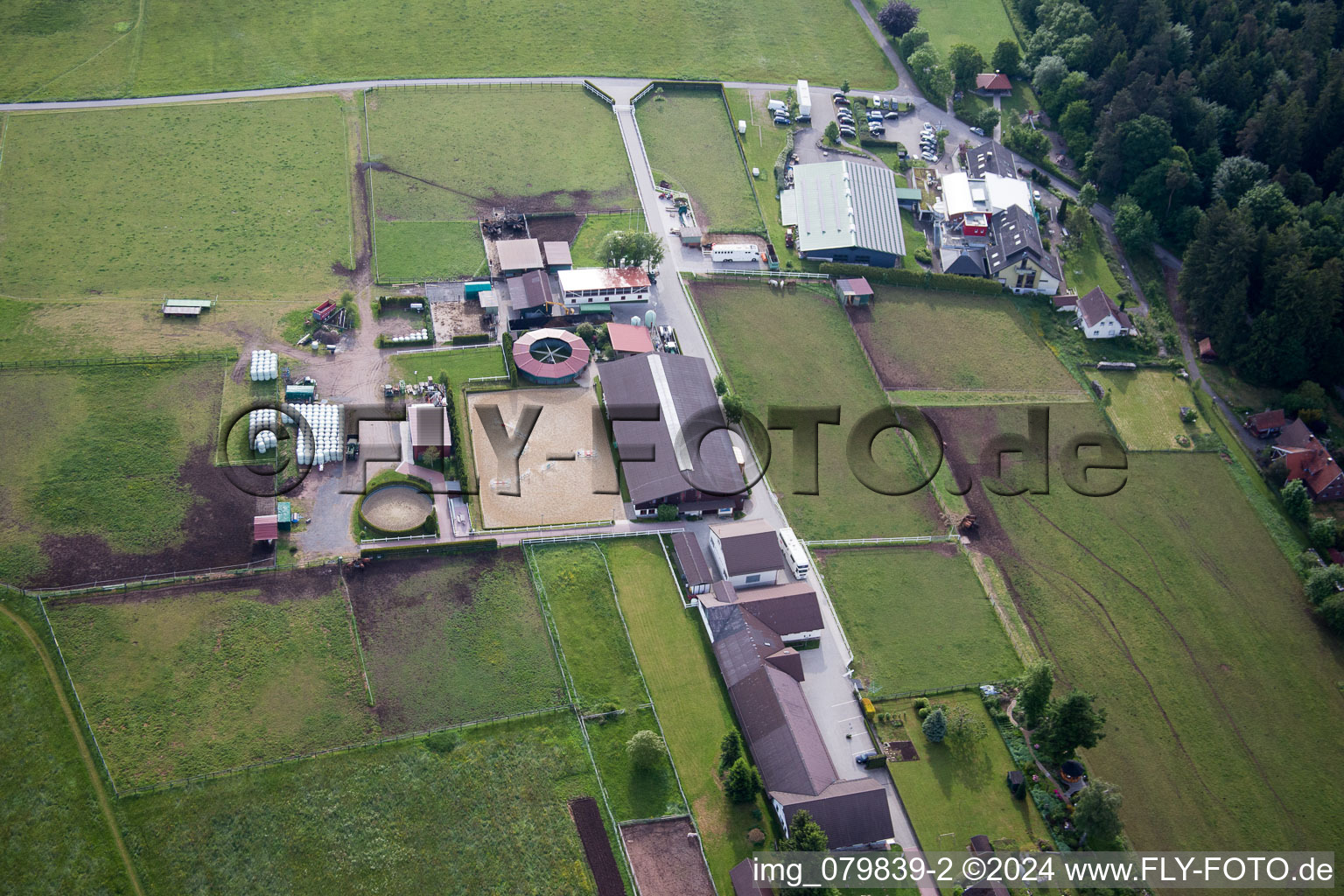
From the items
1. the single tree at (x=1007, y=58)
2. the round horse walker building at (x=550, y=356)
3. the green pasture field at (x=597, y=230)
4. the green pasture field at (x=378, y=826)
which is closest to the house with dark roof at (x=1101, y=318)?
the single tree at (x=1007, y=58)

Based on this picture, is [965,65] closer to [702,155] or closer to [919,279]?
[702,155]

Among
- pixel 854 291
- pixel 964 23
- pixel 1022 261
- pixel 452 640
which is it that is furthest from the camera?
pixel 964 23

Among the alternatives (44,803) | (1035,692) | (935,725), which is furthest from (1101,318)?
(44,803)

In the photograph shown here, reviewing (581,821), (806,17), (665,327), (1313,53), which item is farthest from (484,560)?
(1313,53)

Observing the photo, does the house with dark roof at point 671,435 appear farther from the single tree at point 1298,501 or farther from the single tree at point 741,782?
the single tree at point 1298,501

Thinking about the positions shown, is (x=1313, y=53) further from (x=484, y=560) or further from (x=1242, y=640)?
(x=484, y=560)

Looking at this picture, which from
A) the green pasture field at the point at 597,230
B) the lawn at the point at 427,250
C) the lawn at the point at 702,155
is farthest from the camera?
the lawn at the point at 702,155

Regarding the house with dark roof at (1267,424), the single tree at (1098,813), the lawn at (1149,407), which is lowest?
the single tree at (1098,813)
